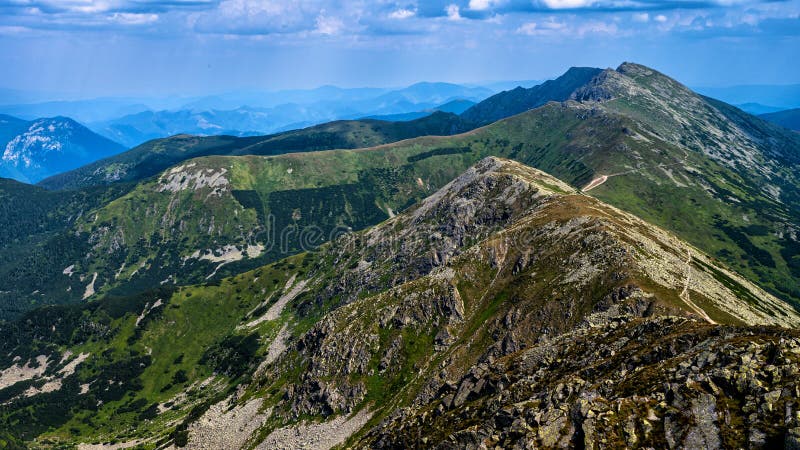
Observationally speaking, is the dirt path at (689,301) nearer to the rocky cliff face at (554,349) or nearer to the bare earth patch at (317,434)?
the rocky cliff face at (554,349)

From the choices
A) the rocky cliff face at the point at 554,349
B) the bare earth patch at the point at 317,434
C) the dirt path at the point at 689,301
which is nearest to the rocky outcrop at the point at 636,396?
the rocky cliff face at the point at 554,349

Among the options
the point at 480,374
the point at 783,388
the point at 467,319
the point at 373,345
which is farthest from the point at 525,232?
the point at 783,388

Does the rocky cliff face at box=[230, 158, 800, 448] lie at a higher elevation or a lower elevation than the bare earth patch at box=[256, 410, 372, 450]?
higher

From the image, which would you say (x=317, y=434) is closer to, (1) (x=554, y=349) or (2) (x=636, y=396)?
(1) (x=554, y=349)

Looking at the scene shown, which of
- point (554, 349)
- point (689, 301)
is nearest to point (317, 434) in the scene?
point (554, 349)

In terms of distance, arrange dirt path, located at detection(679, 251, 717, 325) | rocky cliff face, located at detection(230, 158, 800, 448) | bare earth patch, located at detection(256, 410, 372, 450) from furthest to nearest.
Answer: bare earth patch, located at detection(256, 410, 372, 450) → dirt path, located at detection(679, 251, 717, 325) → rocky cliff face, located at detection(230, 158, 800, 448)

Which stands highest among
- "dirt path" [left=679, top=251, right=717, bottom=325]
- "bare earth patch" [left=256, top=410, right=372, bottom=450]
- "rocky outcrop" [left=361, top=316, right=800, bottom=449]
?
"rocky outcrop" [left=361, top=316, right=800, bottom=449]

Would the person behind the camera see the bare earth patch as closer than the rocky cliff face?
No

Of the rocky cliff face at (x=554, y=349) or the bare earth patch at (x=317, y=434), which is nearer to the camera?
the rocky cliff face at (x=554, y=349)

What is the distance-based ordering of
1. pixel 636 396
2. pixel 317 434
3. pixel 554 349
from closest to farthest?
pixel 636 396 < pixel 554 349 < pixel 317 434

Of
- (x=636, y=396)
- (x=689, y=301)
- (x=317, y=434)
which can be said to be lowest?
(x=317, y=434)

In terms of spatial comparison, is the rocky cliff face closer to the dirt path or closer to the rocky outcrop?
the rocky outcrop

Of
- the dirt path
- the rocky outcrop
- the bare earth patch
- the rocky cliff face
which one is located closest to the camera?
the rocky outcrop

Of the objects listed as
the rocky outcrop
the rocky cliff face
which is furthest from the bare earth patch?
the rocky outcrop
